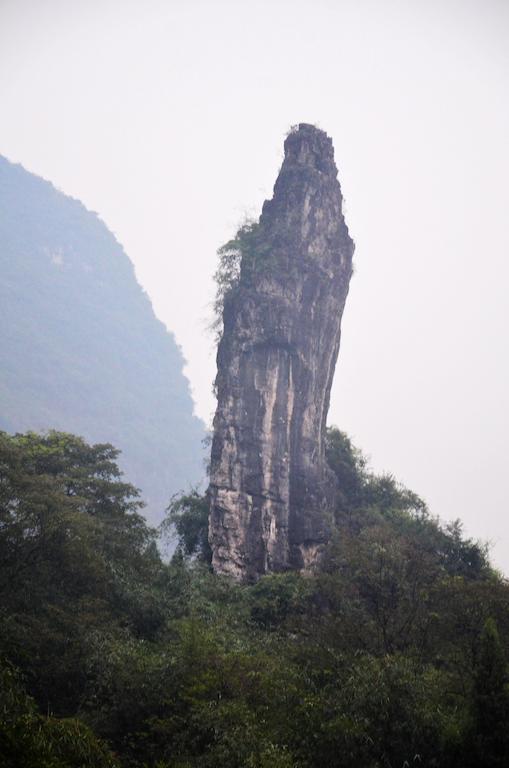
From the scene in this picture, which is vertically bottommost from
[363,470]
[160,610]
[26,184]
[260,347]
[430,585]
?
[160,610]

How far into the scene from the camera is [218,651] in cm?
1700

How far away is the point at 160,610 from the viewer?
21953 mm

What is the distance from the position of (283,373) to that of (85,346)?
102999 mm

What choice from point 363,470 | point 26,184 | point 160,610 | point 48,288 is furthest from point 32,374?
point 160,610

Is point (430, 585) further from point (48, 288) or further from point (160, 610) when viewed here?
point (48, 288)

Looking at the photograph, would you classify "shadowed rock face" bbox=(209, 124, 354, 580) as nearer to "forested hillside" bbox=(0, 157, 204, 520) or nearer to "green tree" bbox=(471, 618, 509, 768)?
"green tree" bbox=(471, 618, 509, 768)

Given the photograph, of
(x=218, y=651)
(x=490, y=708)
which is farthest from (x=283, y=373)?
(x=490, y=708)

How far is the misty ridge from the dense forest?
58mm

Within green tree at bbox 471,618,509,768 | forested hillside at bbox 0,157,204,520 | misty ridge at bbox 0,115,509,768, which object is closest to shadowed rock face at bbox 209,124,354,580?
misty ridge at bbox 0,115,509,768

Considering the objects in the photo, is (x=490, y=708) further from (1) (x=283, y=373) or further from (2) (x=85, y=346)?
(2) (x=85, y=346)

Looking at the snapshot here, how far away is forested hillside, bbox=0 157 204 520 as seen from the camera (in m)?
110

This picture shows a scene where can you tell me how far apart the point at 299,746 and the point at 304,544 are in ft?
58.5

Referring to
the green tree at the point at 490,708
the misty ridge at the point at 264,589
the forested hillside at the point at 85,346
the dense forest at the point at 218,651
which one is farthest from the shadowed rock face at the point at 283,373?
the forested hillside at the point at 85,346

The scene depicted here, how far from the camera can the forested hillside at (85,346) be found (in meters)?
110
